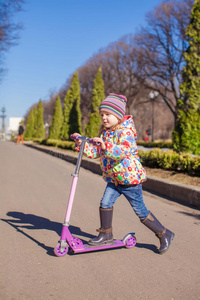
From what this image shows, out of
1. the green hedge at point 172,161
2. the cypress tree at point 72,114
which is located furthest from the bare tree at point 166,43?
the green hedge at point 172,161

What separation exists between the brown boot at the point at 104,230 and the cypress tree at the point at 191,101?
6.57 m

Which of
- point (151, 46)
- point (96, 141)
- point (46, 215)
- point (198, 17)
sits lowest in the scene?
point (46, 215)

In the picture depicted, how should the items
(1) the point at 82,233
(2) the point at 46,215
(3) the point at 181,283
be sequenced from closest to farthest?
1. (3) the point at 181,283
2. (1) the point at 82,233
3. (2) the point at 46,215

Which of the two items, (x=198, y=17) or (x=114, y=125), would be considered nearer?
(x=114, y=125)

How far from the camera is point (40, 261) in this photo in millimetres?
3213

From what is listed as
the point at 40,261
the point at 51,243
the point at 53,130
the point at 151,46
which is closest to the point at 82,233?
the point at 51,243

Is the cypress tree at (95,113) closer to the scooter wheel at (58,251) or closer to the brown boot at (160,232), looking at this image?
the brown boot at (160,232)

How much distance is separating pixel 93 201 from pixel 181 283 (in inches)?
138

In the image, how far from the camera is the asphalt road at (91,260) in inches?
104

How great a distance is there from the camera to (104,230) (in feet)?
11.6

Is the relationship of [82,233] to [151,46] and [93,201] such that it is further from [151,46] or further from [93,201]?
[151,46]

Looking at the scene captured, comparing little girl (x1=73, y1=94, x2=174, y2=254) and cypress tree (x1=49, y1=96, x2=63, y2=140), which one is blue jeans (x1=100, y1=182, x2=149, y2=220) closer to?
little girl (x1=73, y1=94, x2=174, y2=254)

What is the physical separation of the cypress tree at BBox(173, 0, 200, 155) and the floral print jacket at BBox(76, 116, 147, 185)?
658 centimetres

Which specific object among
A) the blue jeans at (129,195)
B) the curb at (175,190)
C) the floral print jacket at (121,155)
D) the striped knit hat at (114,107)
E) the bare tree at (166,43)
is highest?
the bare tree at (166,43)
